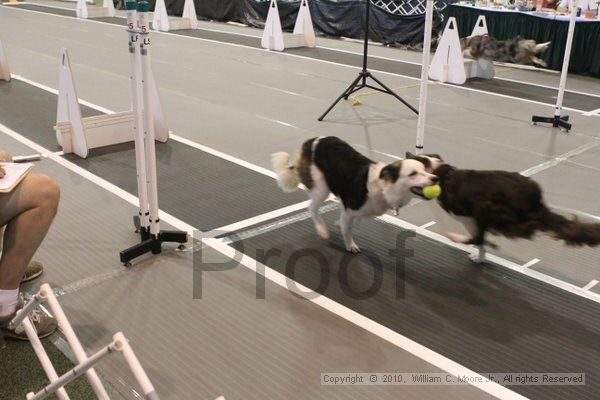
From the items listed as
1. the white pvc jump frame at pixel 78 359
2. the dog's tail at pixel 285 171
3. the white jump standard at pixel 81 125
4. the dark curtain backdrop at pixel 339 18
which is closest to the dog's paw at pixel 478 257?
the dog's tail at pixel 285 171

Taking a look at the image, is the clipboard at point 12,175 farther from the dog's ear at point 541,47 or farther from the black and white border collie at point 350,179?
the dog's ear at point 541,47

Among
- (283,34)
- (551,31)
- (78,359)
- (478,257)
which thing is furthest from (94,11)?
(78,359)

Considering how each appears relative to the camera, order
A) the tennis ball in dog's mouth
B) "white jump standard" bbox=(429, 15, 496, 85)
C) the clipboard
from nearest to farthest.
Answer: the clipboard
the tennis ball in dog's mouth
"white jump standard" bbox=(429, 15, 496, 85)

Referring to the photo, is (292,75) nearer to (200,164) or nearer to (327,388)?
(200,164)

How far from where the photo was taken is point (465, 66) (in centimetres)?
773

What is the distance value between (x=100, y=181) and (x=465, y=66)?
5.41m

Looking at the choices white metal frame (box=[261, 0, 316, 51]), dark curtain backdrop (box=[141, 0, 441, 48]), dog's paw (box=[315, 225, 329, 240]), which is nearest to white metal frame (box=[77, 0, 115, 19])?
dark curtain backdrop (box=[141, 0, 441, 48])

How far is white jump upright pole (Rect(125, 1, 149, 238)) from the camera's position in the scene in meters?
2.72

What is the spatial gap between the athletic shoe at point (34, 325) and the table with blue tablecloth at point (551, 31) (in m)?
7.91

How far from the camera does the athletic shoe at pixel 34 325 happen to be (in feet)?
7.83

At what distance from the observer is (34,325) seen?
2.42m

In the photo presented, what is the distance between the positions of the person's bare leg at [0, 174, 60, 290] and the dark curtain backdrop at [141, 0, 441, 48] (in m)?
8.92

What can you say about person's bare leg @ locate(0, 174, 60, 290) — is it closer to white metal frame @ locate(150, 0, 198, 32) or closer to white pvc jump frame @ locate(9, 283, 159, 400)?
white pvc jump frame @ locate(9, 283, 159, 400)

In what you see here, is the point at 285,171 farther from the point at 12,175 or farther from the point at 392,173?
the point at 12,175
